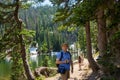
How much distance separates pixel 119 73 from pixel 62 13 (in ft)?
22.2

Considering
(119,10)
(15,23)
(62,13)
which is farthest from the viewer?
(15,23)

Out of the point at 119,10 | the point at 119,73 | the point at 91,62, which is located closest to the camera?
the point at 119,10

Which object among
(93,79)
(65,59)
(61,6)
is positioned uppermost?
(61,6)

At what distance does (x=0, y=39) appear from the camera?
824 inches

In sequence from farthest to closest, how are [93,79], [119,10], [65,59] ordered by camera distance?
[93,79], [65,59], [119,10]

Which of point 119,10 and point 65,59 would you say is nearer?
point 119,10

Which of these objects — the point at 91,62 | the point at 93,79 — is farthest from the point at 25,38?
the point at 93,79

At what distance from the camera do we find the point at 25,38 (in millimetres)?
22812

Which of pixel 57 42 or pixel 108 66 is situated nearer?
pixel 108 66

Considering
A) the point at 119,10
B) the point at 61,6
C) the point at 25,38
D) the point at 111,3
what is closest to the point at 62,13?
the point at 61,6

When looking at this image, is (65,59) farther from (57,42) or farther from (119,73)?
(57,42)

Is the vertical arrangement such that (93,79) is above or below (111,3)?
below

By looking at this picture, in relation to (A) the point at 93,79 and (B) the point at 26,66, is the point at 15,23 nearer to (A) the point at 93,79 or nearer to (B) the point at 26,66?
(B) the point at 26,66

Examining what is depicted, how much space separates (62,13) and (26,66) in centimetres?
623
